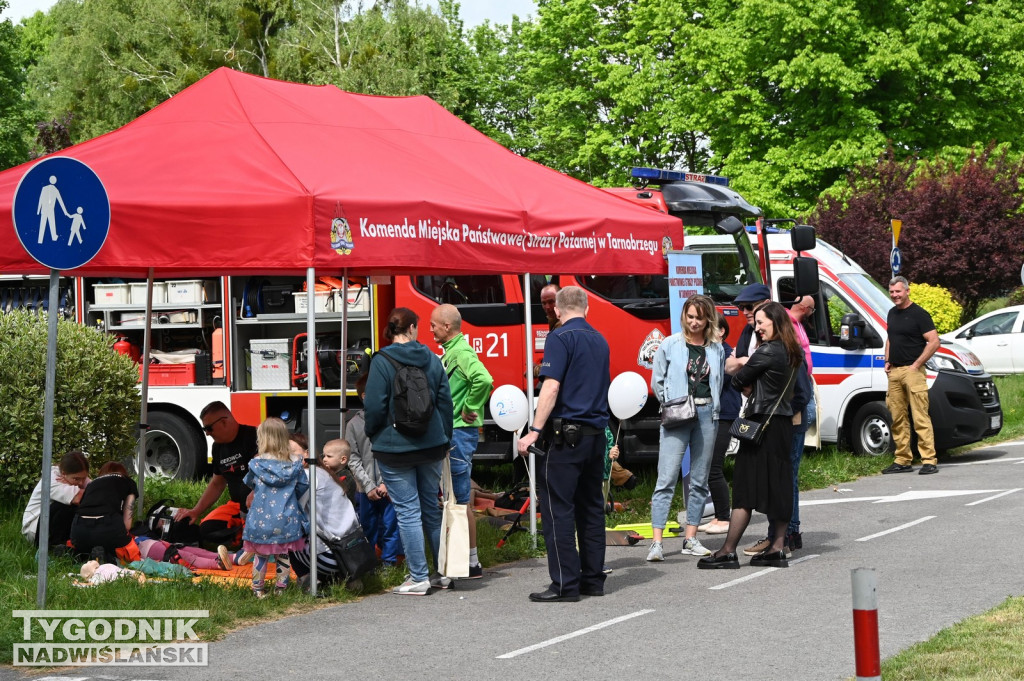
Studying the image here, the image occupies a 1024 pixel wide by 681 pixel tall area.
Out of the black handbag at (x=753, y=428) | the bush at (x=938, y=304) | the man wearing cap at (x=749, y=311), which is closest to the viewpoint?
the black handbag at (x=753, y=428)

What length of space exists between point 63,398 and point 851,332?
8667 millimetres

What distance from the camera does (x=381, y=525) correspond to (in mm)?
9484

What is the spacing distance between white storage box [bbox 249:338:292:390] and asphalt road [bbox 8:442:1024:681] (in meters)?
4.85

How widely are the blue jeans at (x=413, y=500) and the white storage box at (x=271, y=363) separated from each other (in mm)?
5388

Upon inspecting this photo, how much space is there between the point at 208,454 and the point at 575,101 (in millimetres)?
26879

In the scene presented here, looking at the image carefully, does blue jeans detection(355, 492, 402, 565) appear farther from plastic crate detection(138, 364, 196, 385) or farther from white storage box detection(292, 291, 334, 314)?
plastic crate detection(138, 364, 196, 385)

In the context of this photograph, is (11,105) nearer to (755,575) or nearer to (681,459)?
(681,459)

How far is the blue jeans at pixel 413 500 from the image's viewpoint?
8.25 metres

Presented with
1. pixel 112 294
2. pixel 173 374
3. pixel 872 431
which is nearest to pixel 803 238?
pixel 872 431

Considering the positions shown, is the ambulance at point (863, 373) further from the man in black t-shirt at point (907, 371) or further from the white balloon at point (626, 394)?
the white balloon at point (626, 394)

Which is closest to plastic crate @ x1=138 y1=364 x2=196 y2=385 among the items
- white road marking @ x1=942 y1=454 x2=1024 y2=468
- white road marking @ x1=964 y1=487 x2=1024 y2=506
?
white road marking @ x1=964 y1=487 x2=1024 y2=506

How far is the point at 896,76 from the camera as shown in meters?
31.5

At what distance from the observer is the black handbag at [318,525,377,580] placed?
8.34 m

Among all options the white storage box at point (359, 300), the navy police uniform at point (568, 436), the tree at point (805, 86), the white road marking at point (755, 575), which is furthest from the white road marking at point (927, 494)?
the tree at point (805, 86)
